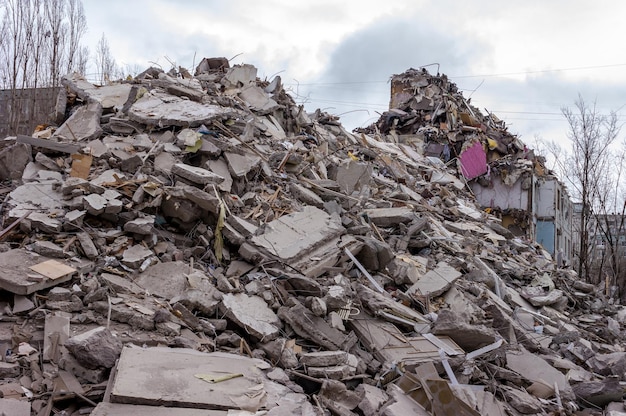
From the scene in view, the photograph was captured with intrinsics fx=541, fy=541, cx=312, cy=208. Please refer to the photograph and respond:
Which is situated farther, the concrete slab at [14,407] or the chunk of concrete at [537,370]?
the chunk of concrete at [537,370]

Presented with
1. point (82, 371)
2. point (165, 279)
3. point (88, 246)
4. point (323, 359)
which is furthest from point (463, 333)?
point (88, 246)

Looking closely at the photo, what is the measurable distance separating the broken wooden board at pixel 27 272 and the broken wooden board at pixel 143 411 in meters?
1.45

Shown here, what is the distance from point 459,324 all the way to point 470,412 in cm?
148

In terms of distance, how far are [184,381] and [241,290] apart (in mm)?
1535

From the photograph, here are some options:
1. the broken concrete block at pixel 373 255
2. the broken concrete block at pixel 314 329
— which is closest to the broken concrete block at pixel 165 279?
the broken concrete block at pixel 314 329

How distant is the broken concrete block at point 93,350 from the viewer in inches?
128

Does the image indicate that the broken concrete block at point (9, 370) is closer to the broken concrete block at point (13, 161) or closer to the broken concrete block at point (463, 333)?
the broken concrete block at point (13, 161)

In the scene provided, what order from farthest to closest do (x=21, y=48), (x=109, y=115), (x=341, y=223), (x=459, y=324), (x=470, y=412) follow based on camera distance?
1. (x=21, y=48)
2. (x=109, y=115)
3. (x=341, y=223)
4. (x=459, y=324)
5. (x=470, y=412)

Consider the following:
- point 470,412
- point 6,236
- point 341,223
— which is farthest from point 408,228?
point 6,236

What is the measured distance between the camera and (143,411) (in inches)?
113

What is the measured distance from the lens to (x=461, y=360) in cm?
448

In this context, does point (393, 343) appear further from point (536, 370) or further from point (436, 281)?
point (436, 281)

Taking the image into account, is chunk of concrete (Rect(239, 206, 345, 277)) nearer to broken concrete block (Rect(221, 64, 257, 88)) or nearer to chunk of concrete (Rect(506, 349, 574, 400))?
chunk of concrete (Rect(506, 349, 574, 400))

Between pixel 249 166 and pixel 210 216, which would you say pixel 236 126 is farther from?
pixel 210 216
